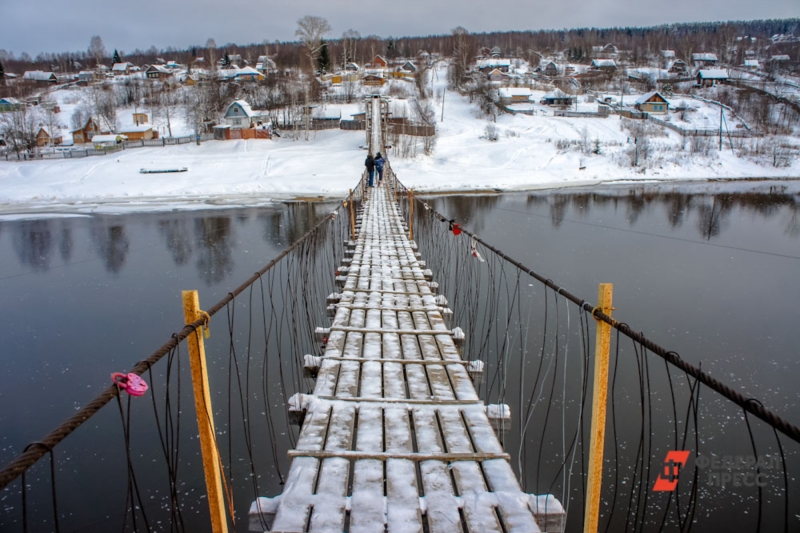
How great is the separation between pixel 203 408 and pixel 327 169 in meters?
22.5

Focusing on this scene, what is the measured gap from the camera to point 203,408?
6.62 feet

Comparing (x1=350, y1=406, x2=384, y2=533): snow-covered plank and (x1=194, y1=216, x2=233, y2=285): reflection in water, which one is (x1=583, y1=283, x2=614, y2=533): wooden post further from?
(x1=194, y1=216, x2=233, y2=285): reflection in water

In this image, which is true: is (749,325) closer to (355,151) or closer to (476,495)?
(476,495)

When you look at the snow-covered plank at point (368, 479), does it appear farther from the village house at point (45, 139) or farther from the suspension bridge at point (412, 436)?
the village house at point (45, 139)

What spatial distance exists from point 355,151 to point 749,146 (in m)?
23.0

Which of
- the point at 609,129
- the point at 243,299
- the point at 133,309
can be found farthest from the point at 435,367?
the point at 609,129

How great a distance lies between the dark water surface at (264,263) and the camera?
18.8ft

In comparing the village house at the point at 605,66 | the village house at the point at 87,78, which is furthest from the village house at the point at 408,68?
the village house at the point at 87,78

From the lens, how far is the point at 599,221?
15.2 metres

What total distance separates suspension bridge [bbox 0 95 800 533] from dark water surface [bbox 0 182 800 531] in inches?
11.7

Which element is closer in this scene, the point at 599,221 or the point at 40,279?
the point at 40,279

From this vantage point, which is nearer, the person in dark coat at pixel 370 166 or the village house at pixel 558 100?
the person in dark coat at pixel 370 166

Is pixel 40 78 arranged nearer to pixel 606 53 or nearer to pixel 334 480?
pixel 606 53

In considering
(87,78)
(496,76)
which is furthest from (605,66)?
(87,78)
